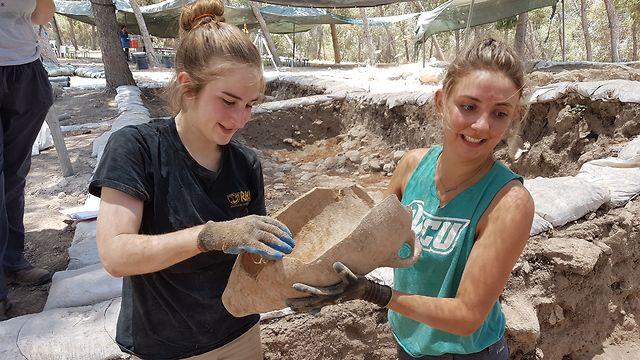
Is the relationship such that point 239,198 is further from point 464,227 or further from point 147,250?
point 464,227

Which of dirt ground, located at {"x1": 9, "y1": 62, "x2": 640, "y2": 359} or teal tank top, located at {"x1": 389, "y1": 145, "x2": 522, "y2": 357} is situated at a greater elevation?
teal tank top, located at {"x1": 389, "y1": 145, "x2": 522, "y2": 357}

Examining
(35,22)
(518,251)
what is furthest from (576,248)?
(35,22)

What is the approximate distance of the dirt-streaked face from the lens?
1140 millimetres

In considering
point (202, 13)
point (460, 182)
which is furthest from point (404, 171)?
point (202, 13)

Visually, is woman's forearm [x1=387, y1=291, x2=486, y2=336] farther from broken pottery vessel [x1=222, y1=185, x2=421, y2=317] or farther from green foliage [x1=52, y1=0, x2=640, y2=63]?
green foliage [x1=52, y1=0, x2=640, y2=63]

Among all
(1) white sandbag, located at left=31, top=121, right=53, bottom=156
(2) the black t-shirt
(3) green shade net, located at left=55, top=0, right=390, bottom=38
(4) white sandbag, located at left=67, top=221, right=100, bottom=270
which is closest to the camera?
(2) the black t-shirt

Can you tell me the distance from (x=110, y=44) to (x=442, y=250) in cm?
837

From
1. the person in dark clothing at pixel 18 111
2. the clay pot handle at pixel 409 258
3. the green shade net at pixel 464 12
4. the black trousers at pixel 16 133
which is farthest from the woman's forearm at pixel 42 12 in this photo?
the green shade net at pixel 464 12

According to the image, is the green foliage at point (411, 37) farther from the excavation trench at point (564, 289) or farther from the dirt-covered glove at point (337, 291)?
the dirt-covered glove at point (337, 291)

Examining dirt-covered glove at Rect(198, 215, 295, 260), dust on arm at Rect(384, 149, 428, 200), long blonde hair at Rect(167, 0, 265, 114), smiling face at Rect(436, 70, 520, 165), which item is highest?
long blonde hair at Rect(167, 0, 265, 114)

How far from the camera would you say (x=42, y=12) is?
2418 millimetres

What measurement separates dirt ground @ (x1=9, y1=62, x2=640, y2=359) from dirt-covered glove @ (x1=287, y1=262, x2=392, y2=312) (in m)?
0.89

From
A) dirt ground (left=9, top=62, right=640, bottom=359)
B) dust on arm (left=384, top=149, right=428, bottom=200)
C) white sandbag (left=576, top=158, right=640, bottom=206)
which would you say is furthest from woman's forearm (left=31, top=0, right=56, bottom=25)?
white sandbag (left=576, top=158, right=640, bottom=206)

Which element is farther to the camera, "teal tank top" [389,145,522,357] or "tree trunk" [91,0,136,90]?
"tree trunk" [91,0,136,90]
